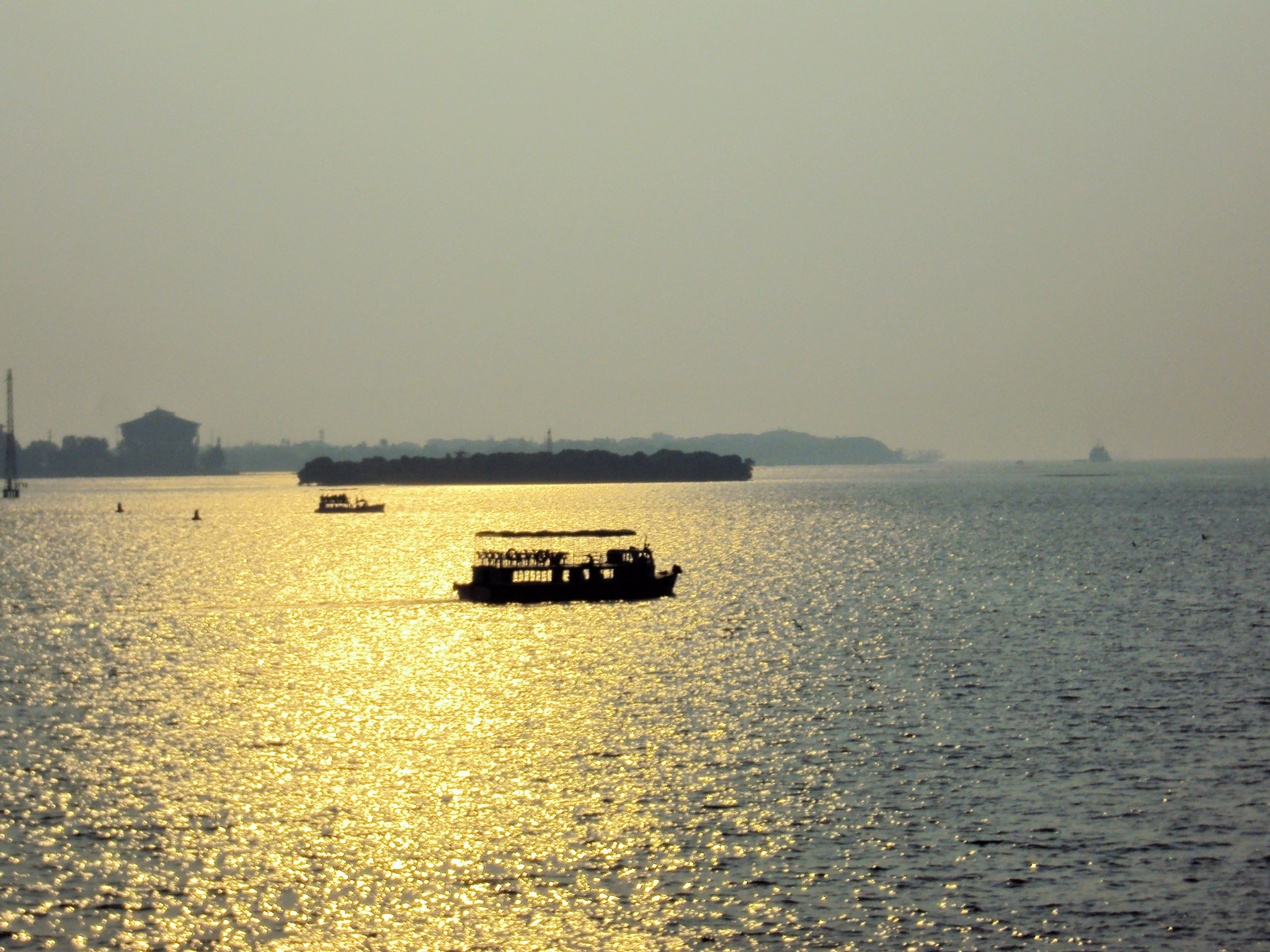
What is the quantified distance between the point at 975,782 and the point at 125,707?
39228mm

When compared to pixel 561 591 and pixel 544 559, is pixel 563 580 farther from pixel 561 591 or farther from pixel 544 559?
pixel 544 559

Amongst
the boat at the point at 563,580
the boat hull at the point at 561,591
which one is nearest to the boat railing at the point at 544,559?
the boat at the point at 563,580

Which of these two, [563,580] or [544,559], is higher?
[544,559]

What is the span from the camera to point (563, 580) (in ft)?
363

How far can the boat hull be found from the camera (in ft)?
358

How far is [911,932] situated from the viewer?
32469 millimetres

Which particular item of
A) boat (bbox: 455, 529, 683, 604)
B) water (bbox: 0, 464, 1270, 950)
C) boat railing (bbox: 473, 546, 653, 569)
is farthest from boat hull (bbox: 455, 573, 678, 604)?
water (bbox: 0, 464, 1270, 950)

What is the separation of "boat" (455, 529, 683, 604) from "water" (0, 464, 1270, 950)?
9.62 meters

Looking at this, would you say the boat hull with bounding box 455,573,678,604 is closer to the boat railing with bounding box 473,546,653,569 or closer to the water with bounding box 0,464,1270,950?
the boat railing with bounding box 473,546,653,569

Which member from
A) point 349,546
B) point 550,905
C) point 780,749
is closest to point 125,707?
point 780,749

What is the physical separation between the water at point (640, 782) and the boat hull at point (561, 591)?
9.13 metres

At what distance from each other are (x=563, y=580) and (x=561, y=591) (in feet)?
5.15

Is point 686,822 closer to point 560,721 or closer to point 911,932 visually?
point 911,932

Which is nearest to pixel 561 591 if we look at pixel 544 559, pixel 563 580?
pixel 563 580
